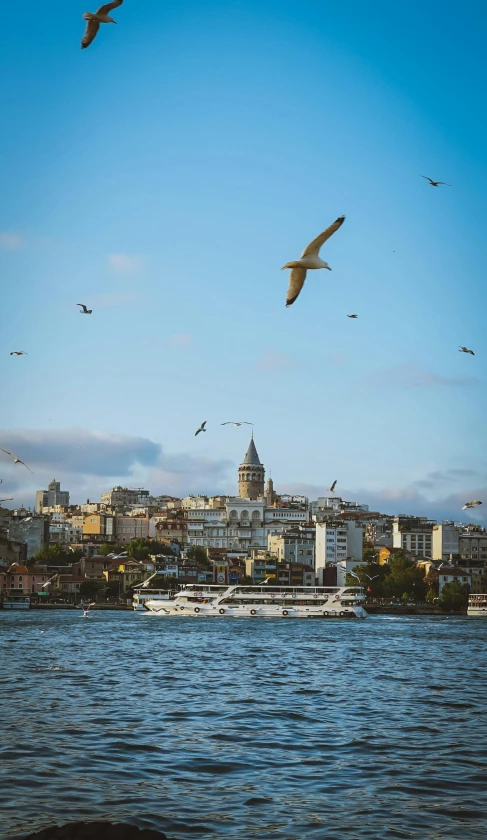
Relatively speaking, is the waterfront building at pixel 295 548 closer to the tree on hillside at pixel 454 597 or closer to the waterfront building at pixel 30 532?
the waterfront building at pixel 30 532

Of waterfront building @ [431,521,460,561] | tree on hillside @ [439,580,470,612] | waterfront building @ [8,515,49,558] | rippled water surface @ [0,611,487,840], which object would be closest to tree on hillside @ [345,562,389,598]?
tree on hillside @ [439,580,470,612]

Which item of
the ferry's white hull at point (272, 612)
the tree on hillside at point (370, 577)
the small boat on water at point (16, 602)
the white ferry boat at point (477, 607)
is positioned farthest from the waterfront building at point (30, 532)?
the ferry's white hull at point (272, 612)

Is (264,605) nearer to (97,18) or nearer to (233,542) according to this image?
(97,18)

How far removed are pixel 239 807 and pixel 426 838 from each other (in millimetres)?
2051

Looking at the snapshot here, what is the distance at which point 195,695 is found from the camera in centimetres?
2253

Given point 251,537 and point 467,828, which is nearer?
point 467,828

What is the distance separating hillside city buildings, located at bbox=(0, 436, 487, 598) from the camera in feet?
333

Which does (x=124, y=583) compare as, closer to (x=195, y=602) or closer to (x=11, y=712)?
(x=195, y=602)

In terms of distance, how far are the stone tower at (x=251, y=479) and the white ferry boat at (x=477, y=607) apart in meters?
85.1

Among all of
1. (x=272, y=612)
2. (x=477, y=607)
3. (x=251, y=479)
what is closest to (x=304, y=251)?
(x=272, y=612)

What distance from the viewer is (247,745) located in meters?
16.0

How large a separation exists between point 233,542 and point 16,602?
187 ft

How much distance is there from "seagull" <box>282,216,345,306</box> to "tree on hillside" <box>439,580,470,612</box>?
3078 inches

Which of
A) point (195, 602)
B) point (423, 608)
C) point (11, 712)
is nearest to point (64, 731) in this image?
point (11, 712)
